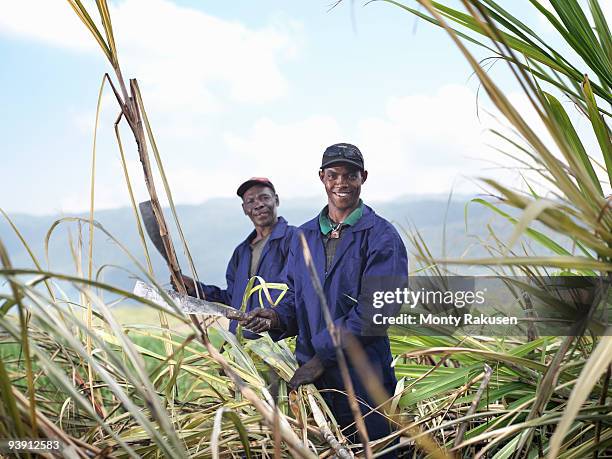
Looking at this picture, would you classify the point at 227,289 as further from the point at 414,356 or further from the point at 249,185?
the point at 414,356

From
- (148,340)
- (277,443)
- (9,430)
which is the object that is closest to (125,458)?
(9,430)

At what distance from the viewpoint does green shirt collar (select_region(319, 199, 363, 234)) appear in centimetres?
219

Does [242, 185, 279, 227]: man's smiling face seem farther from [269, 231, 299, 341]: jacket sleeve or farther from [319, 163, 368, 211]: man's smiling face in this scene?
[319, 163, 368, 211]: man's smiling face

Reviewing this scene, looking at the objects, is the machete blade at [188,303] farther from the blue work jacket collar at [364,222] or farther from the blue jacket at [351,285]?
the blue work jacket collar at [364,222]

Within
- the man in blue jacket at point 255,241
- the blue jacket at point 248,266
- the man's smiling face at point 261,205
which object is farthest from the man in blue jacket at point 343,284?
the man's smiling face at point 261,205

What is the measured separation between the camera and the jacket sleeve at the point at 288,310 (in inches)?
88.7

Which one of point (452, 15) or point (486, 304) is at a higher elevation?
point (452, 15)

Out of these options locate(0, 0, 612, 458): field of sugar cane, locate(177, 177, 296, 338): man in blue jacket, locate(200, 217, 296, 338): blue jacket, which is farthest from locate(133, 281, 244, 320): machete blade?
locate(177, 177, 296, 338): man in blue jacket

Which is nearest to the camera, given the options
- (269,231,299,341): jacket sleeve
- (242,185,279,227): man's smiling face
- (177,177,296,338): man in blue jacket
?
(269,231,299,341): jacket sleeve

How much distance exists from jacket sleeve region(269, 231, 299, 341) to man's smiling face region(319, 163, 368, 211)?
0.22m

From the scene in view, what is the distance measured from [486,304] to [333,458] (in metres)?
0.89

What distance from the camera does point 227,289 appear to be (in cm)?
335

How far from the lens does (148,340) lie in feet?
18.1

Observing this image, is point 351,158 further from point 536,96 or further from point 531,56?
point 536,96
